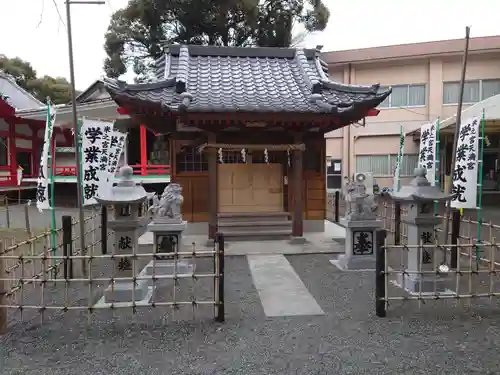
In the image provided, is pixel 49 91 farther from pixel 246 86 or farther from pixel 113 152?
pixel 113 152

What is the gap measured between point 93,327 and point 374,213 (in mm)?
5791

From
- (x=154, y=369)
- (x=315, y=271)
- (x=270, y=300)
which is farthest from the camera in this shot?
(x=315, y=271)

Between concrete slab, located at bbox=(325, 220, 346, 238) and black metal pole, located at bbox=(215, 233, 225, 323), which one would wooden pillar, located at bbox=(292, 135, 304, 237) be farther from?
black metal pole, located at bbox=(215, 233, 225, 323)

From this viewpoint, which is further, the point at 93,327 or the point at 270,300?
the point at 270,300

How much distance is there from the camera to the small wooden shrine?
9227 millimetres

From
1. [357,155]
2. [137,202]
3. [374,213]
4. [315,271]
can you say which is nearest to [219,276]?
[137,202]

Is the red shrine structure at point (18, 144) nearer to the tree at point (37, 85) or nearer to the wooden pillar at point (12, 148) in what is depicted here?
the wooden pillar at point (12, 148)

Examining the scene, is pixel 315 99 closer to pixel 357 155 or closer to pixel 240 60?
pixel 240 60

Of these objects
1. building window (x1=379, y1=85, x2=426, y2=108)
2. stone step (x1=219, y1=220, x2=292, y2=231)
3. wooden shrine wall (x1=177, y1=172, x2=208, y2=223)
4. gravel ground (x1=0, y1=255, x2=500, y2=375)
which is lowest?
gravel ground (x1=0, y1=255, x2=500, y2=375)

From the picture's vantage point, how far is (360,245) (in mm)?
7988

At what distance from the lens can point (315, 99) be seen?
384 inches

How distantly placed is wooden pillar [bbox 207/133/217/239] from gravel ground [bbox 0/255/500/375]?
443cm

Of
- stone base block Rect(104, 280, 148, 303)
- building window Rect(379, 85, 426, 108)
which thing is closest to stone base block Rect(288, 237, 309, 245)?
stone base block Rect(104, 280, 148, 303)

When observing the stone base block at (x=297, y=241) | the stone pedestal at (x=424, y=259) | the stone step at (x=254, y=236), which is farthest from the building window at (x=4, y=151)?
the stone pedestal at (x=424, y=259)
